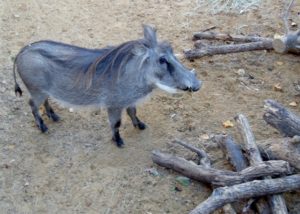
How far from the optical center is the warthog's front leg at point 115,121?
395 centimetres

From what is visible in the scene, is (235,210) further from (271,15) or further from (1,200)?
(271,15)

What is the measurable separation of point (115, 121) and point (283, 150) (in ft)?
4.21

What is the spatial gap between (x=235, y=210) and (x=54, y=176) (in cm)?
131

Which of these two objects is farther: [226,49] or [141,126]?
[226,49]

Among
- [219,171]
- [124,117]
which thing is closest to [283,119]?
[219,171]

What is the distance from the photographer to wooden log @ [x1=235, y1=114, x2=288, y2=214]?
3.10 metres

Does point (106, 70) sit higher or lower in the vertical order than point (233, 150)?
higher

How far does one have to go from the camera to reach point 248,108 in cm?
430

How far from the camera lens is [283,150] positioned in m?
3.34

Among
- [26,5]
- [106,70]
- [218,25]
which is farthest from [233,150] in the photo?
[26,5]

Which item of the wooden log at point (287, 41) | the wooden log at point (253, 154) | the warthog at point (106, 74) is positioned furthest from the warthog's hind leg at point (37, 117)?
the wooden log at point (287, 41)

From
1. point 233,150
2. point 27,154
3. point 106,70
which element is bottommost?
point 27,154

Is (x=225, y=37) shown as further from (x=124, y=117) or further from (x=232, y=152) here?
(x=232, y=152)

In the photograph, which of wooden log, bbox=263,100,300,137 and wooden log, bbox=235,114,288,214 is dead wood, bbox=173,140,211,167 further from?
wooden log, bbox=263,100,300,137
